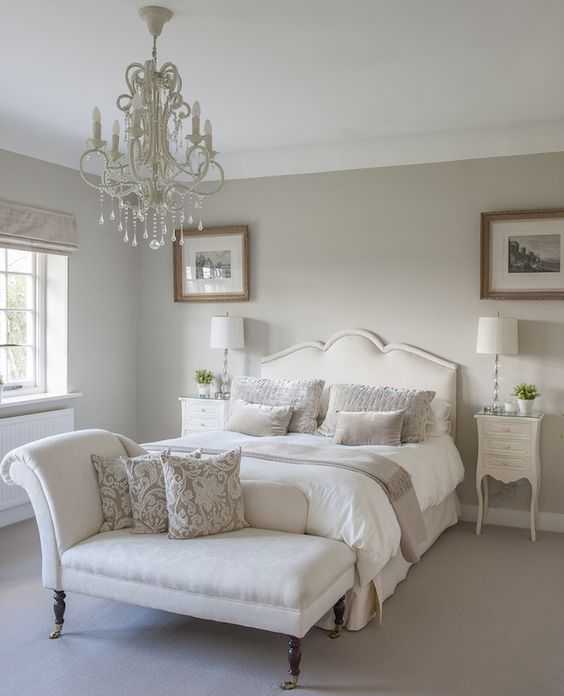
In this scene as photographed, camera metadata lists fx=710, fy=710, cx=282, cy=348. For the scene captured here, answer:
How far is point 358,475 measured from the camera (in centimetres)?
345

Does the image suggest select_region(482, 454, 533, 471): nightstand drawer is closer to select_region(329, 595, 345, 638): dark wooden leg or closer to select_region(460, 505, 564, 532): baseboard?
select_region(460, 505, 564, 532): baseboard

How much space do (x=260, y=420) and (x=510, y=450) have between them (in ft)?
5.44

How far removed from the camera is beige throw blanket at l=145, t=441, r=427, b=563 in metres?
3.54

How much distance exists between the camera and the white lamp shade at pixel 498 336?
4.65 meters

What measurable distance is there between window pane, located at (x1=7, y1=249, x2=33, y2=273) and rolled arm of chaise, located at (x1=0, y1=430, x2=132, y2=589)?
2277mm

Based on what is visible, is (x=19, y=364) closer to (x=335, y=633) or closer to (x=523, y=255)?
(x=335, y=633)

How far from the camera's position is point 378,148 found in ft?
17.0

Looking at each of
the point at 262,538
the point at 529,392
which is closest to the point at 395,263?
the point at 529,392

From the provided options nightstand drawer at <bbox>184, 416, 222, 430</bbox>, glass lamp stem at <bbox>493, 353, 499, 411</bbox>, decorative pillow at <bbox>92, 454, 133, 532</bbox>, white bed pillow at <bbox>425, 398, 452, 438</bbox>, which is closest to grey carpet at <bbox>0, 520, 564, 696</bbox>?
decorative pillow at <bbox>92, 454, 133, 532</bbox>

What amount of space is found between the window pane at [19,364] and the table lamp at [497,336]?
329cm

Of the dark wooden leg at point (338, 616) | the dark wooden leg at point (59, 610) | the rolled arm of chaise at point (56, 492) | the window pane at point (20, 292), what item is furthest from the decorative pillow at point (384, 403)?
the window pane at point (20, 292)

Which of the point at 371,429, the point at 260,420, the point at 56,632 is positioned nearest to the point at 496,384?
the point at 371,429

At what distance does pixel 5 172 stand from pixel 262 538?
3193 millimetres

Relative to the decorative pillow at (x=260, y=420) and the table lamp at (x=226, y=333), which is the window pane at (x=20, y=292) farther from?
the decorative pillow at (x=260, y=420)
